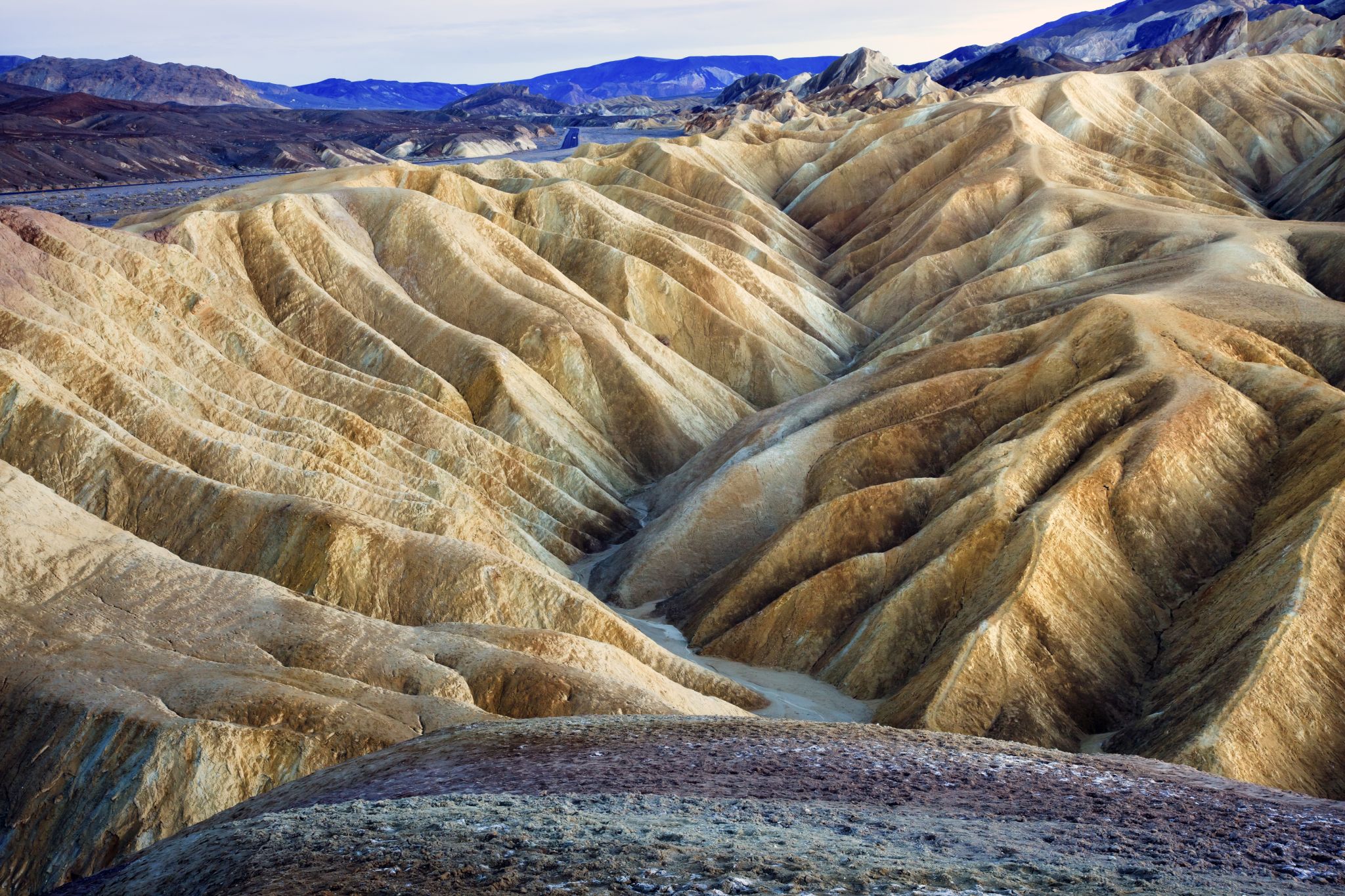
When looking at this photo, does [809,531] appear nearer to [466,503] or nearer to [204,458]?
[466,503]

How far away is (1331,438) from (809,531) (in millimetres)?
17941

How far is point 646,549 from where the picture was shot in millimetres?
47719

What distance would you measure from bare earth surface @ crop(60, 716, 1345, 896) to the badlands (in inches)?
4.5

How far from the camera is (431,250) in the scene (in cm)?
6406

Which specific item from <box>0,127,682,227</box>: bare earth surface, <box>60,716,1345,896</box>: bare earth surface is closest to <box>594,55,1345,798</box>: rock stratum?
<box>60,716,1345,896</box>: bare earth surface

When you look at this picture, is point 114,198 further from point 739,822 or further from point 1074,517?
point 739,822

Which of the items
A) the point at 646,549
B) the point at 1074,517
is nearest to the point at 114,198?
the point at 646,549

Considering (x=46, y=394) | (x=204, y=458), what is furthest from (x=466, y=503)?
(x=46, y=394)

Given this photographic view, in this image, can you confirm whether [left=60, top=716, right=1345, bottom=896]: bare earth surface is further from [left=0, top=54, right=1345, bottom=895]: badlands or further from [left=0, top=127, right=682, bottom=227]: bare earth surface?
[left=0, top=127, right=682, bottom=227]: bare earth surface

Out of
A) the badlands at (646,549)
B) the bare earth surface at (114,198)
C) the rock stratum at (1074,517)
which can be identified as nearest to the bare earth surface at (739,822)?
the badlands at (646,549)

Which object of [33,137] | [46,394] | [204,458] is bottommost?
[204,458]

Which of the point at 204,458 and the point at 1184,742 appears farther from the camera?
the point at 204,458

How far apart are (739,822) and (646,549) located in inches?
1284

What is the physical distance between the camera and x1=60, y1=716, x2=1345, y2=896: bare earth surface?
12.4 metres
